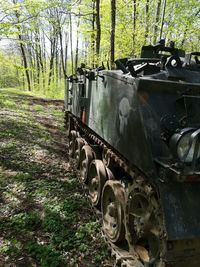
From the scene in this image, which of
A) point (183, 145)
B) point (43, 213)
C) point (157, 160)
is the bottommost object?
point (43, 213)

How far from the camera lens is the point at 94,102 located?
5.12 meters

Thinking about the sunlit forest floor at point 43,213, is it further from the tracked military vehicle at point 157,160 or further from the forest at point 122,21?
the forest at point 122,21

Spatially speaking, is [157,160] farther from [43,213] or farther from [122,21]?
[122,21]

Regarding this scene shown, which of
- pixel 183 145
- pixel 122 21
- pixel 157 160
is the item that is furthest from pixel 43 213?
pixel 122 21

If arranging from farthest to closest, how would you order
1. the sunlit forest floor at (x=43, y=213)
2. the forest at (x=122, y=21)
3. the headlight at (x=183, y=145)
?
the forest at (x=122, y=21)
the sunlit forest floor at (x=43, y=213)
the headlight at (x=183, y=145)

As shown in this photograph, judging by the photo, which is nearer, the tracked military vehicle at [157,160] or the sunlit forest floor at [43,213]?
the tracked military vehicle at [157,160]

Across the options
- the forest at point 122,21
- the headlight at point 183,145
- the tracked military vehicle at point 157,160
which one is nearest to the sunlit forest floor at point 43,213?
the tracked military vehicle at point 157,160

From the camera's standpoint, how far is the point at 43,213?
16.7ft

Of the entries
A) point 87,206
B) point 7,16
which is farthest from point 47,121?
point 87,206

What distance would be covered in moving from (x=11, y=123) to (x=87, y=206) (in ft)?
23.7

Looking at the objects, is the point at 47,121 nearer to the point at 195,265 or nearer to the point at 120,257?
the point at 120,257

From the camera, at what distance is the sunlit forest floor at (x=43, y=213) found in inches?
158

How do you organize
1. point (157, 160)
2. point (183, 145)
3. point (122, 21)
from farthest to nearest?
point (122, 21), point (157, 160), point (183, 145)

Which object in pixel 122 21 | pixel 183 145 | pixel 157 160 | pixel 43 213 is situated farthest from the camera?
pixel 122 21
